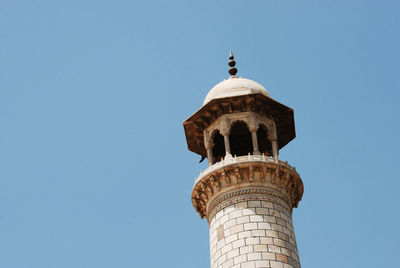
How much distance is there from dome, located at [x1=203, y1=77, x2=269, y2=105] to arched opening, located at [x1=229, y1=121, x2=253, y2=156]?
1542 mm

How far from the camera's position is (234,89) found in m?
19.6

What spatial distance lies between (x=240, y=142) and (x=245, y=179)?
Result: 12.0 feet

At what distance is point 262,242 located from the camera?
16.4m

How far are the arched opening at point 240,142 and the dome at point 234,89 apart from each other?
1.54 m

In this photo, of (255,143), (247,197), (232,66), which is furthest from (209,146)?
(232,66)

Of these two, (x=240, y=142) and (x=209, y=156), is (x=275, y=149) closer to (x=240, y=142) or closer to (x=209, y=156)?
(x=209, y=156)

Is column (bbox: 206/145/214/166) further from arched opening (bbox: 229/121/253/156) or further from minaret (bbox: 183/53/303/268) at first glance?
arched opening (bbox: 229/121/253/156)

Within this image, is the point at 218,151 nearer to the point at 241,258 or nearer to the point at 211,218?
the point at 211,218

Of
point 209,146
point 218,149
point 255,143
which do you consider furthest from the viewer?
point 218,149

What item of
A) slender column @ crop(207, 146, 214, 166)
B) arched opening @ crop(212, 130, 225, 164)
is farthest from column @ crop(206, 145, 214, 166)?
arched opening @ crop(212, 130, 225, 164)

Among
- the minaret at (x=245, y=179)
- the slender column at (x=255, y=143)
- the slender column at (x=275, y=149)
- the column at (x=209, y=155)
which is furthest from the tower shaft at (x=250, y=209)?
the column at (x=209, y=155)

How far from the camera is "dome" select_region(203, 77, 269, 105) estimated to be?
19.4 m

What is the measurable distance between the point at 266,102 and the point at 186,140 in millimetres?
2896

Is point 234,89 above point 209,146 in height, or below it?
above
